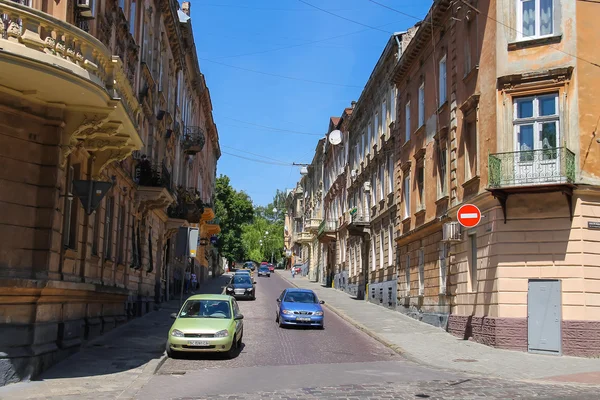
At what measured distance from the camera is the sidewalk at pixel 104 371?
1133 cm

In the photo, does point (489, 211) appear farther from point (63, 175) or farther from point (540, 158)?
point (63, 175)

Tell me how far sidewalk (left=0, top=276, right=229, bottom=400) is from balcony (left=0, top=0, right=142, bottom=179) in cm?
431

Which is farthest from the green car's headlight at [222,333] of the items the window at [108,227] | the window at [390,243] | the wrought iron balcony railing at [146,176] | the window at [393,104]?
→ the window at [393,104]

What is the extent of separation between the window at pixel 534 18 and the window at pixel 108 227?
13232mm

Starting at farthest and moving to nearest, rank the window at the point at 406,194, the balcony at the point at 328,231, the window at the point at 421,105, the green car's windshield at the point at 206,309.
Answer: the balcony at the point at 328,231
the window at the point at 406,194
the window at the point at 421,105
the green car's windshield at the point at 206,309

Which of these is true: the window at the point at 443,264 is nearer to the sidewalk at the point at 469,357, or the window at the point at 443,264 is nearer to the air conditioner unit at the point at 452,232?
the sidewalk at the point at 469,357

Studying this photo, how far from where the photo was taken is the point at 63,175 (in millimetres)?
14312

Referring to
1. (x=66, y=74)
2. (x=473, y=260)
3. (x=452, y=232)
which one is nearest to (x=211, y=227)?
(x=452, y=232)

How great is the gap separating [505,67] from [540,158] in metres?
2.94

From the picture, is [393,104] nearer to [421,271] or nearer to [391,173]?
[391,173]

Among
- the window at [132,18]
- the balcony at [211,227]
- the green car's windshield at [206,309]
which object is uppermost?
the window at [132,18]

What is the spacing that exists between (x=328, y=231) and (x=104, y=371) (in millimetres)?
37977

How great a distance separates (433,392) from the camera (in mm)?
11961

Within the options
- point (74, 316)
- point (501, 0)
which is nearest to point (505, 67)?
point (501, 0)
